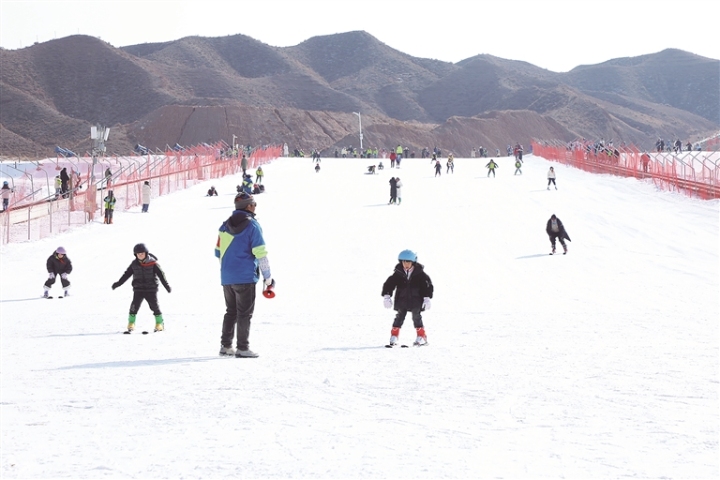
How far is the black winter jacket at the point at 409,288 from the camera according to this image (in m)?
9.95

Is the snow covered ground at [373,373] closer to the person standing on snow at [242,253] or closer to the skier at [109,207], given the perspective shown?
the person standing on snow at [242,253]

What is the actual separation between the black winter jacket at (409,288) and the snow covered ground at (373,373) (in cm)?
54

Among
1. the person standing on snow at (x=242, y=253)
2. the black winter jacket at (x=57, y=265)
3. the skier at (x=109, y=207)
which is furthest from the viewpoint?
the skier at (x=109, y=207)

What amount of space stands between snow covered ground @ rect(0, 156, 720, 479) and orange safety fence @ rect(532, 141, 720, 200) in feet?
44.0

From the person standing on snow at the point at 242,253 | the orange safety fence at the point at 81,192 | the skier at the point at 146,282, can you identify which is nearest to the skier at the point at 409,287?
the person standing on snow at the point at 242,253

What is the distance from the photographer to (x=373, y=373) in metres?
8.34

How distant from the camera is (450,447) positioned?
590cm

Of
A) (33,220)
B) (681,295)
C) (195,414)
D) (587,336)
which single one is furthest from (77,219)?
(195,414)

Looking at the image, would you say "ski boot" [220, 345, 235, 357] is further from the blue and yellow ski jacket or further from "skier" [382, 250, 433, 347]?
"skier" [382, 250, 433, 347]

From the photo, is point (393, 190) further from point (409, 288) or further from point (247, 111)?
point (247, 111)

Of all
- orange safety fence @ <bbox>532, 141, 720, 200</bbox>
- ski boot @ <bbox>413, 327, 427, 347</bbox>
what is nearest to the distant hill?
orange safety fence @ <bbox>532, 141, 720, 200</bbox>

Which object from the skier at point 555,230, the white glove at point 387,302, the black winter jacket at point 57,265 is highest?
the skier at point 555,230

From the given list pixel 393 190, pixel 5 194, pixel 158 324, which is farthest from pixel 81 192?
pixel 158 324

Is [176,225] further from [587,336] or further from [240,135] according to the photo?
[240,135]
